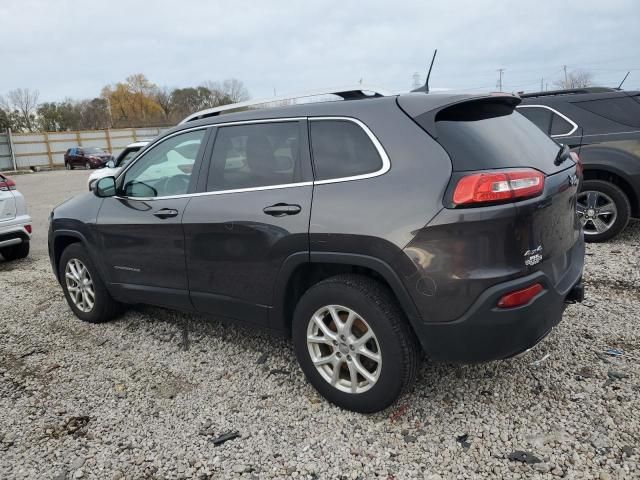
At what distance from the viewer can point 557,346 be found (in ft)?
11.3

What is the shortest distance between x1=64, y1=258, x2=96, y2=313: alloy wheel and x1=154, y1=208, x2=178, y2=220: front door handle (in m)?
1.24

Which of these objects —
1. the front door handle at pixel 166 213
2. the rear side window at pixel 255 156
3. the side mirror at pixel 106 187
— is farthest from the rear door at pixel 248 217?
the side mirror at pixel 106 187

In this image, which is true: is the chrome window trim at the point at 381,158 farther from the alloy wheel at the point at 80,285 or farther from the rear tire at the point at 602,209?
the rear tire at the point at 602,209

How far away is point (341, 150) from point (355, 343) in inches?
41.8

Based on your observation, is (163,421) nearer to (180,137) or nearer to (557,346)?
(180,137)

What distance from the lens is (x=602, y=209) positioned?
19.4 feet

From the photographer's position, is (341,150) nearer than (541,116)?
Yes

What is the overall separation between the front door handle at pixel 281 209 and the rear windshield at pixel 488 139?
864 mm

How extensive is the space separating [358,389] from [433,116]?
1524 millimetres

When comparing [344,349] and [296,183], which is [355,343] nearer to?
[344,349]

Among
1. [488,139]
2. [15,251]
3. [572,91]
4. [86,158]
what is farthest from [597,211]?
[86,158]

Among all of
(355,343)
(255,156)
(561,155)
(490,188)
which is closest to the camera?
(490,188)

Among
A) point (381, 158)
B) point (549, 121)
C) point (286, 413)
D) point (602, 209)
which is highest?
point (549, 121)

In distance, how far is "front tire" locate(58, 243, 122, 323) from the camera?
429 centimetres
